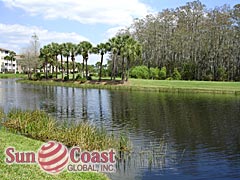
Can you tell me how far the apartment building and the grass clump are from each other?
13807 cm

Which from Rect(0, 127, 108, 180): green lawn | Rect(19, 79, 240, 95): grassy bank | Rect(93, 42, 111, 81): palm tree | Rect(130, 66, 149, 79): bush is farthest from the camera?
Rect(130, 66, 149, 79): bush

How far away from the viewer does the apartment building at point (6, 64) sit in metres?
152

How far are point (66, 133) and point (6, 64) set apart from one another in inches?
5857

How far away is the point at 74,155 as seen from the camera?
575 inches

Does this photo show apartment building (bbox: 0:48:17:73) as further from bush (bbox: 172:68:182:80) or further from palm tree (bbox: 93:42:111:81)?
bush (bbox: 172:68:182:80)

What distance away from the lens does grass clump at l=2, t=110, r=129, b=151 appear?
16.4 meters

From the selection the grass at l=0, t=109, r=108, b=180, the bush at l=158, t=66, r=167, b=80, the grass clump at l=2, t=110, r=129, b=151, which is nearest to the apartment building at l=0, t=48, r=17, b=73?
the bush at l=158, t=66, r=167, b=80

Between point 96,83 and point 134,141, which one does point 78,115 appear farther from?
point 96,83

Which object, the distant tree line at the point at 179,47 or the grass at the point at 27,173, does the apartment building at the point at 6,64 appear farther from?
the grass at the point at 27,173

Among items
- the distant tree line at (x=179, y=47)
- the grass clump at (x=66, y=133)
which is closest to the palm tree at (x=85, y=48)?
the distant tree line at (x=179, y=47)

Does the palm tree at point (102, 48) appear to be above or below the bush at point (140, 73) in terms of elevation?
above

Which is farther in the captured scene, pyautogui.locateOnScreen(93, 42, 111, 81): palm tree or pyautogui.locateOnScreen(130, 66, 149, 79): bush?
pyautogui.locateOnScreen(130, 66, 149, 79): bush

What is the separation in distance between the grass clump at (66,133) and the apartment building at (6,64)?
13807 cm

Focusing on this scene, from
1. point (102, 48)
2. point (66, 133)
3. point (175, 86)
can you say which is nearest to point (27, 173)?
point (66, 133)
